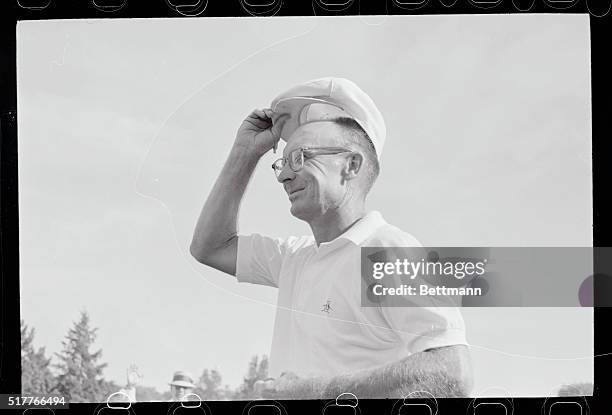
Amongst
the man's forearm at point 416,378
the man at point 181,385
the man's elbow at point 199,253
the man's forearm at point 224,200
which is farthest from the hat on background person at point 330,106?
the man at point 181,385

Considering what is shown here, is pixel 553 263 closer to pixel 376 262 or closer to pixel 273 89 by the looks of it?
pixel 376 262

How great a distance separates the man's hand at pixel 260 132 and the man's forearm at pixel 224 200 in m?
0.03

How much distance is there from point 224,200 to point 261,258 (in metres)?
0.29

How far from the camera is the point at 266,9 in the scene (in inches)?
134

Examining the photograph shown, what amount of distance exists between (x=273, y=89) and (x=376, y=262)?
2.73ft

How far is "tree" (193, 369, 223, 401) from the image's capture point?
3.34 meters

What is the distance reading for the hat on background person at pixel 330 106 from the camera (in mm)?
3334

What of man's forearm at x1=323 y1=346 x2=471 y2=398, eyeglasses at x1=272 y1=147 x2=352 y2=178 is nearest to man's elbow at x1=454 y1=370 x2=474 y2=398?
man's forearm at x1=323 y1=346 x2=471 y2=398

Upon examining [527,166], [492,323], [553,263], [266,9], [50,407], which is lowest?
[50,407]

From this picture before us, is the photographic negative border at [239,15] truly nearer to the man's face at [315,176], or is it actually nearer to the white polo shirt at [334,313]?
the white polo shirt at [334,313]

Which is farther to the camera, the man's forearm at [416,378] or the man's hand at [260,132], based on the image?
the man's hand at [260,132]

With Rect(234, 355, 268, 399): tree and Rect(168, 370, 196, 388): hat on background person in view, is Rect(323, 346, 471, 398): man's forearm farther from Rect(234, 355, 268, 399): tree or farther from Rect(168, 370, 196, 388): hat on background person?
Rect(168, 370, 196, 388): hat on background person

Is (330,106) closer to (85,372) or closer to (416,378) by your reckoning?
(416,378)

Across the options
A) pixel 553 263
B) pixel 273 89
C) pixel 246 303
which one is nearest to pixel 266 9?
pixel 273 89
